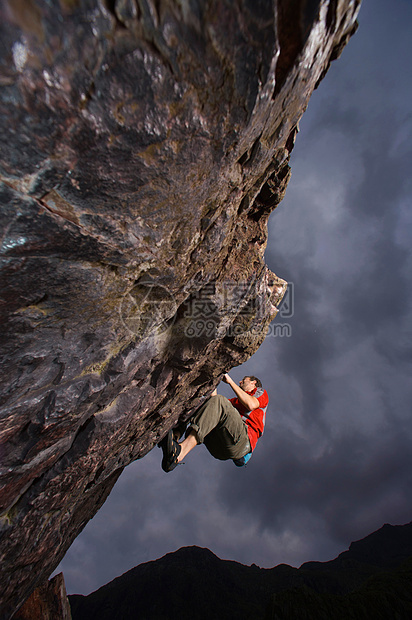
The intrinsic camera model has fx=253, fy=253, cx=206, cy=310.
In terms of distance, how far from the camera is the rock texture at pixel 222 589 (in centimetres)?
1082

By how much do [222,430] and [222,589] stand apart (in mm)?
21262

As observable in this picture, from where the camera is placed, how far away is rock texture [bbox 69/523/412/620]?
10.8 meters

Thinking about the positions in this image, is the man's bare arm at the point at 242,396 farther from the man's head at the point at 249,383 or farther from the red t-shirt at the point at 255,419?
the man's head at the point at 249,383

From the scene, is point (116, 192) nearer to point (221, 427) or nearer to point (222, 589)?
point (221, 427)

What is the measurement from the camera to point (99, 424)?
4.15m

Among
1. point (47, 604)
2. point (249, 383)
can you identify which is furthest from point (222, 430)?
point (47, 604)

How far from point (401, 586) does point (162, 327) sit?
50.4 ft

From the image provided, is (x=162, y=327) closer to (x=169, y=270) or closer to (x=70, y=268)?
(x=169, y=270)

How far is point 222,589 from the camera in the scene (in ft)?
60.7

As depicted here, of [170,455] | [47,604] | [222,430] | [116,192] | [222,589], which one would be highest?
[116,192]

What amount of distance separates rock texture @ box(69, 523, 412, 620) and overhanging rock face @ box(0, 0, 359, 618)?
1286 centimetres

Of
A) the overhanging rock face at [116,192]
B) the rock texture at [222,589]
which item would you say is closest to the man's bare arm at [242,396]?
the overhanging rock face at [116,192]

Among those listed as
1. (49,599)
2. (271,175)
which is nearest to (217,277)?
(271,175)

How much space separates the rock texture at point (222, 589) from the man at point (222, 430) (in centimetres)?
946
